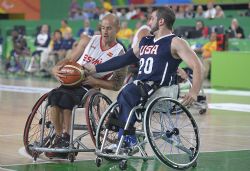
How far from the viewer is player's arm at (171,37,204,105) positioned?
301 inches

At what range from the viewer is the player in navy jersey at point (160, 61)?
7.77 meters

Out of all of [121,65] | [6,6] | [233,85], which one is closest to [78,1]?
[6,6]

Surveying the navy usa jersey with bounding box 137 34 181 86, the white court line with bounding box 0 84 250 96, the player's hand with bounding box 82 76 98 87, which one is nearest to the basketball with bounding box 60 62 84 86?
the player's hand with bounding box 82 76 98 87

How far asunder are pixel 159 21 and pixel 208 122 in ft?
16.0

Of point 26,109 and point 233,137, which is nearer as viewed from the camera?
point 233,137

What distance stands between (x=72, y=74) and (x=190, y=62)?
4.39ft

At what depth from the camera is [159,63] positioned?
7.93 m

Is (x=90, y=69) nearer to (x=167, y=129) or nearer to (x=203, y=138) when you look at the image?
(x=167, y=129)

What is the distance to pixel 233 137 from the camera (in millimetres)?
10758

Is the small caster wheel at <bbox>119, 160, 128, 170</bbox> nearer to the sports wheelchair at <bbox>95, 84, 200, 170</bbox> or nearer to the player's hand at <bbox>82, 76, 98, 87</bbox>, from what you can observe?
the sports wheelchair at <bbox>95, 84, 200, 170</bbox>

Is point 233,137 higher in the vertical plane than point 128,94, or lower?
lower

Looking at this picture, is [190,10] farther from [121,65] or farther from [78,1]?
[121,65]

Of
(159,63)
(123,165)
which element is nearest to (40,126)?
(123,165)

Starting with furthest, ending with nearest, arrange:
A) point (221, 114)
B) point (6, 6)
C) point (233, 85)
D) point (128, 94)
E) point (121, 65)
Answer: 1. point (6, 6)
2. point (233, 85)
3. point (221, 114)
4. point (121, 65)
5. point (128, 94)
